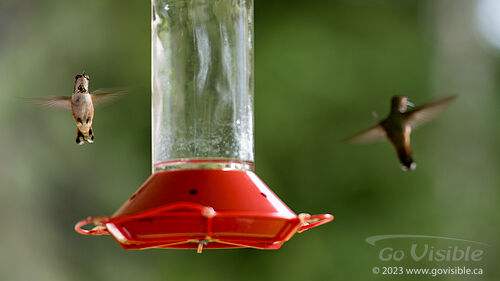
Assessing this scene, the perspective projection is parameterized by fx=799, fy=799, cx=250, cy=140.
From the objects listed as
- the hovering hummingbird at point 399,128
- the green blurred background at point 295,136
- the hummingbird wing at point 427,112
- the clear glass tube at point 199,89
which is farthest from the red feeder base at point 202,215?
the green blurred background at point 295,136

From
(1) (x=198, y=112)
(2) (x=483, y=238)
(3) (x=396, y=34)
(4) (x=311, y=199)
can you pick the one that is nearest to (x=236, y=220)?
(1) (x=198, y=112)

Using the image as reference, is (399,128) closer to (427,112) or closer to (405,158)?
(405,158)

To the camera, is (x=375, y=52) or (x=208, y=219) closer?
(x=208, y=219)

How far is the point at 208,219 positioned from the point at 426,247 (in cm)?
431

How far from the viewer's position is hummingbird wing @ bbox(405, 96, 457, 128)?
3.08 metres

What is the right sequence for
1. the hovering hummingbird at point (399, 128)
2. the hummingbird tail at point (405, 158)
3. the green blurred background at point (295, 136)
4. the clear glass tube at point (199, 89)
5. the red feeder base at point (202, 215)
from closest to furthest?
the red feeder base at point (202, 215)
the clear glass tube at point (199, 89)
the hovering hummingbird at point (399, 128)
the hummingbird tail at point (405, 158)
the green blurred background at point (295, 136)

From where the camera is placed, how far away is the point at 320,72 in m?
6.69

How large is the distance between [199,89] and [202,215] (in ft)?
1.99

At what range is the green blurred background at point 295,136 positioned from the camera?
19.5 feet

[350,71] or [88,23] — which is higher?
[88,23]

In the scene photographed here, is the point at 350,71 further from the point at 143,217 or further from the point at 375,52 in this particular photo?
the point at 143,217

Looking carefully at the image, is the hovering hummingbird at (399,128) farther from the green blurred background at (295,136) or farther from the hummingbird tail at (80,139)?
the green blurred background at (295,136)

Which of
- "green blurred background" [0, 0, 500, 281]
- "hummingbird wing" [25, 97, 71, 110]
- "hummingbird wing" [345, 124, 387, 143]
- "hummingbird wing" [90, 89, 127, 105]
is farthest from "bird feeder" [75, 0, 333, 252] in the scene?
"green blurred background" [0, 0, 500, 281]

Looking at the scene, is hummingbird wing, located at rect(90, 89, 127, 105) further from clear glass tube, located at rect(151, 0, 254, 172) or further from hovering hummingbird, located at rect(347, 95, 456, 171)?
hovering hummingbird, located at rect(347, 95, 456, 171)
